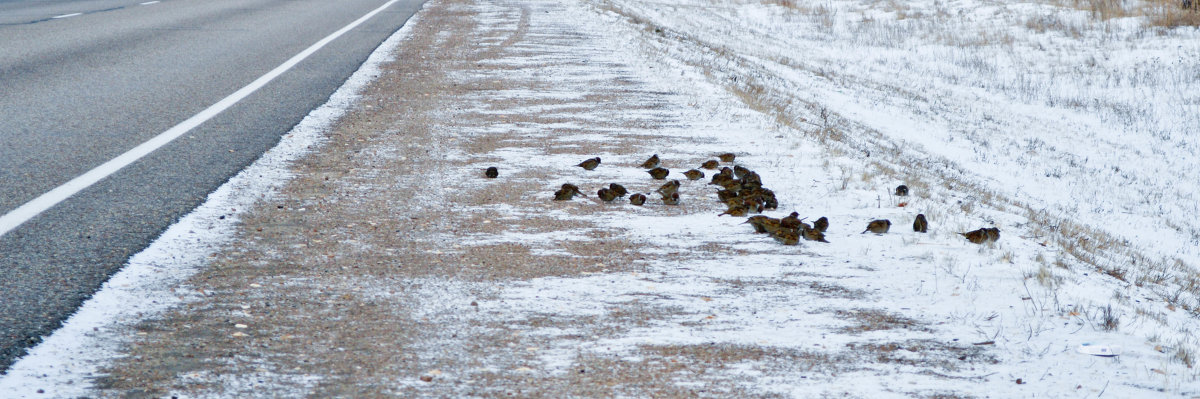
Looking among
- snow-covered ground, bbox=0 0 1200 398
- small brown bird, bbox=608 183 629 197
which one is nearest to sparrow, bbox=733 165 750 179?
snow-covered ground, bbox=0 0 1200 398

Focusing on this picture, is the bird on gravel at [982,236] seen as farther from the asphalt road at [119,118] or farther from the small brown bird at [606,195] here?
the asphalt road at [119,118]

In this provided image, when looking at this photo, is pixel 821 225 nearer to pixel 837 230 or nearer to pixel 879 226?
pixel 837 230

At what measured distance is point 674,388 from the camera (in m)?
3.10

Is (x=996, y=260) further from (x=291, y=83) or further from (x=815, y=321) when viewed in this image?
(x=291, y=83)

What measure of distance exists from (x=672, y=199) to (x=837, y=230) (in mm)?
924

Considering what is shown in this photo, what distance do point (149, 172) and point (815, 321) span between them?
4068 mm

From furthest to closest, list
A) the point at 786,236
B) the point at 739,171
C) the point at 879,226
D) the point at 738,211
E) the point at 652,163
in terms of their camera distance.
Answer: the point at 652,163 → the point at 739,171 → the point at 738,211 → the point at 879,226 → the point at 786,236

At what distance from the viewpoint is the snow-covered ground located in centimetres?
334

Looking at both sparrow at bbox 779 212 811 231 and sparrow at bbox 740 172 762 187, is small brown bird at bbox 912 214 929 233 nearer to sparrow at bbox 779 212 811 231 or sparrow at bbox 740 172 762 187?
sparrow at bbox 779 212 811 231

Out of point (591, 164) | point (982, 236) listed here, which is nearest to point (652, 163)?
point (591, 164)

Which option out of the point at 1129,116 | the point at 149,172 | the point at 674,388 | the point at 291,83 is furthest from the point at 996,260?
the point at 1129,116

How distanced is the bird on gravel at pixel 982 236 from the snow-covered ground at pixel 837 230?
64mm

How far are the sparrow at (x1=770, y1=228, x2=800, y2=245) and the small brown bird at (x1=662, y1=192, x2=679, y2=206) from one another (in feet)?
2.67

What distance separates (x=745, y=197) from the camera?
5.36m
